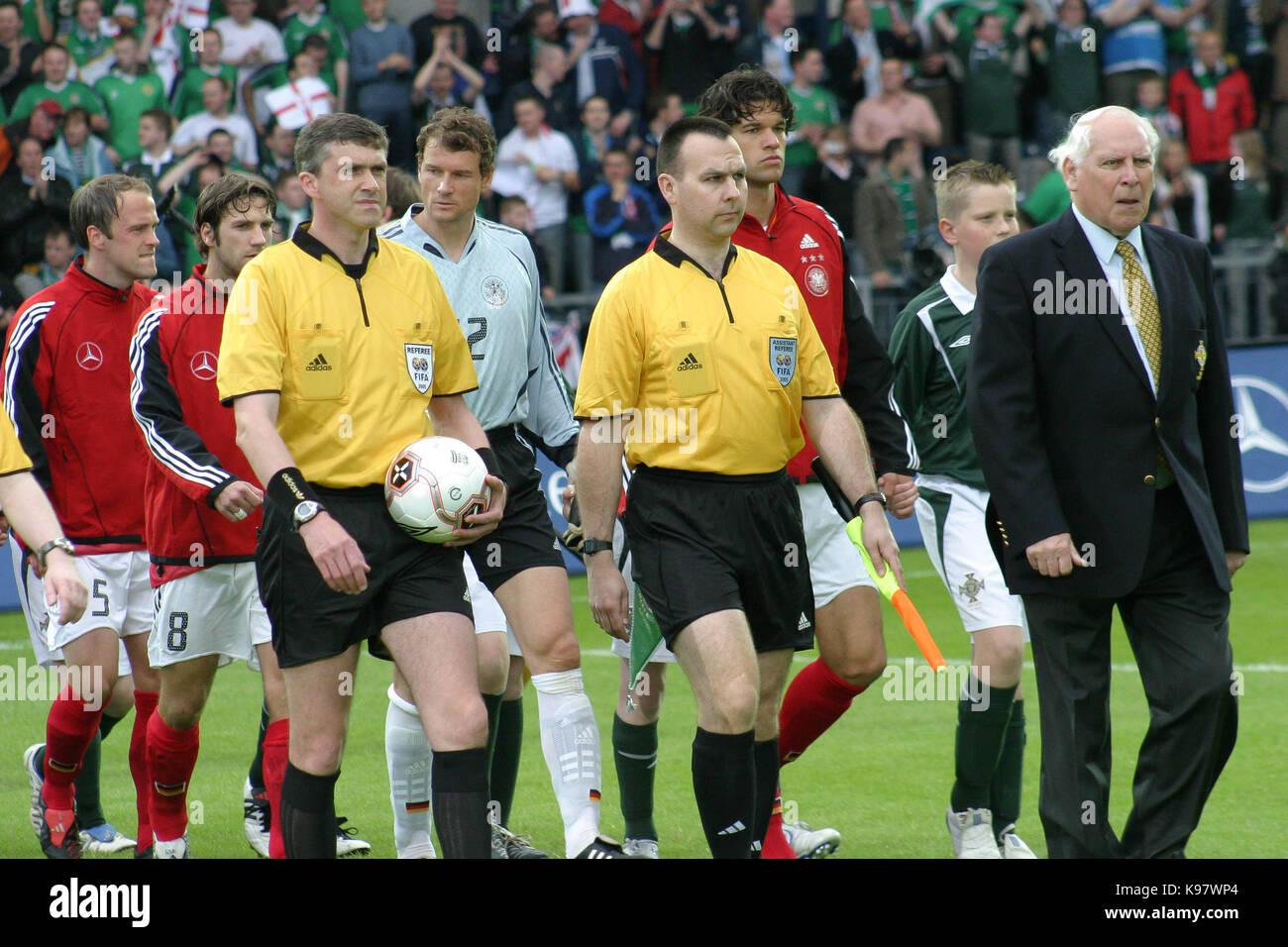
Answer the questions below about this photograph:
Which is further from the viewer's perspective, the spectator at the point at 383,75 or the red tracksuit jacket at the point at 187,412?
the spectator at the point at 383,75

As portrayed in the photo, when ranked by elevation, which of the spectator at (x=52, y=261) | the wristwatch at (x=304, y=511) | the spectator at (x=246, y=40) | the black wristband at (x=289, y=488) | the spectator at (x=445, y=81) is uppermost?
the spectator at (x=246, y=40)

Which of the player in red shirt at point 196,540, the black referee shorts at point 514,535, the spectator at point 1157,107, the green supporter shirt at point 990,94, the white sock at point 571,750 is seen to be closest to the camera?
the white sock at point 571,750

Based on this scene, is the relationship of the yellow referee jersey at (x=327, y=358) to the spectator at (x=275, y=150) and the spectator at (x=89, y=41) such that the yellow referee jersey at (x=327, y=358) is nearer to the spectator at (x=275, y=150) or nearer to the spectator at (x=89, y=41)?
the spectator at (x=275, y=150)

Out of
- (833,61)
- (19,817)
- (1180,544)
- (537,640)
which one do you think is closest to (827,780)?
(537,640)

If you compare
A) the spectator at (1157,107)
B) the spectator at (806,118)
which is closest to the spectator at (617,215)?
the spectator at (806,118)

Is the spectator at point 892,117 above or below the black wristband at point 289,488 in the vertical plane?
above

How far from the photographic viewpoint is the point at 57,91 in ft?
47.8

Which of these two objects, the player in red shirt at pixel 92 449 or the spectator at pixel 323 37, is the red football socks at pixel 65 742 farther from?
the spectator at pixel 323 37

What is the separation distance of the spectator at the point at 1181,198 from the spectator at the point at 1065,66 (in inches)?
40.3

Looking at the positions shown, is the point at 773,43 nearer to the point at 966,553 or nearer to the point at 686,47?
the point at 686,47

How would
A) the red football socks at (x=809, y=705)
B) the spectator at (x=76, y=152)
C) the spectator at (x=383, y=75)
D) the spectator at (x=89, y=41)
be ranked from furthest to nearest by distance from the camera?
1. the spectator at (x=383, y=75)
2. the spectator at (x=89, y=41)
3. the spectator at (x=76, y=152)
4. the red football socks at (x=809, y=705)

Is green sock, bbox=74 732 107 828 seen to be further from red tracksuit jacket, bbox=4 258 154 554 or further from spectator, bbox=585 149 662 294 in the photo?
spectator, bbox=585 149 662 294

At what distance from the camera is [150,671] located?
6.68 m

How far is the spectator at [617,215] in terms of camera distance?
50.4 feet
